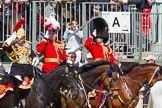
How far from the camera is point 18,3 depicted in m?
20.0

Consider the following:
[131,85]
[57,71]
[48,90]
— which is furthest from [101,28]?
[48,90]

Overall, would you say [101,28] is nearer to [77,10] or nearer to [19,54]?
[77,10]

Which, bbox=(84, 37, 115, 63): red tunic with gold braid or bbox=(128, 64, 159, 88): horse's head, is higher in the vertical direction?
bbox=(84, 37, 115, 63): red tunic with gold braid

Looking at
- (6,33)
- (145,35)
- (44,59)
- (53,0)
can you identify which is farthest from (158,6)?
(44,59)

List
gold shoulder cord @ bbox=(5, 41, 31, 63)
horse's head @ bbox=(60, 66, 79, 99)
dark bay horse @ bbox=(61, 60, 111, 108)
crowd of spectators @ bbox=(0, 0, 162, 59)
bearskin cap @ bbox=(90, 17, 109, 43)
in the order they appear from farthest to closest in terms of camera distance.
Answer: crowd of spectators @ bbox=(0, 0, 162, 59)
bearskin cap @ bbox=(90, 17, 109, 43)
gold shoulder cord @ bbox=(5, 41, 31, 63)
dark bay horse @ bbox=(61, 60, 111, 108)
horse's head @ bbox=(60, 66, 79, 99)

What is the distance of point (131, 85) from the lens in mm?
15672

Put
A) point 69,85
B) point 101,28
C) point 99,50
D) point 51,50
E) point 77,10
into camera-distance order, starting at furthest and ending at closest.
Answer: point 77,10 → point 101,28 → point 99,50 → point 51,50 → point 69,85

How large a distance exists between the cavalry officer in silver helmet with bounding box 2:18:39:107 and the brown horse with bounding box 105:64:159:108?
5.54 feet

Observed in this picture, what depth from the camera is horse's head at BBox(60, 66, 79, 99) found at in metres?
14.3

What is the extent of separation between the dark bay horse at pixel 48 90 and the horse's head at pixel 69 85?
2 centimetres

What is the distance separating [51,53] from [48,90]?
52.6 inches

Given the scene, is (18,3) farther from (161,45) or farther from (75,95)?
(75,95)

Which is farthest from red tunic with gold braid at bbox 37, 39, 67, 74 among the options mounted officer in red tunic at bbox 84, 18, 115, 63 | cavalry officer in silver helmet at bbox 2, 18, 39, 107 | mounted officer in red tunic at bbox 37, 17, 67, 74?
mounted officer in red tunic at bbox 84, 18, 115, 63

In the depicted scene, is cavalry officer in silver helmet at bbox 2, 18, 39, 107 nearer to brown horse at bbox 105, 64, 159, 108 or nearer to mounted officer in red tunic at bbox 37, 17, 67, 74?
mounted officer in red tunic at bbox 37, 17, 67, 74
